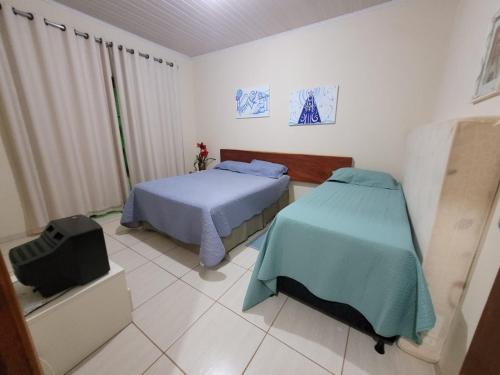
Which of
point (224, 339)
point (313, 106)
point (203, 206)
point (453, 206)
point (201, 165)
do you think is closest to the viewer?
point (453, 206)

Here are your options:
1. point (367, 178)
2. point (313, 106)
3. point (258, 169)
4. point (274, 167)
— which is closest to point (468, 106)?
point (367, 178)

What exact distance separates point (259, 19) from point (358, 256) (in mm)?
2740

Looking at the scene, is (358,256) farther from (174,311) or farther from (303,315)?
(174,311)

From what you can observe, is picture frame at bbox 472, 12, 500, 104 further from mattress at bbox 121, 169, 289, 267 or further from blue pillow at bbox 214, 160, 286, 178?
blue pillow at bbox 214, 160, 286, 178

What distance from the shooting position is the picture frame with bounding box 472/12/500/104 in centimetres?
98

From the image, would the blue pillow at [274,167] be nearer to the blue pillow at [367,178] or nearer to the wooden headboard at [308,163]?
the wooden headboard at [308,163]

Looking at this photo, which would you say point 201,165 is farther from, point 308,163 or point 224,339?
point 224,339

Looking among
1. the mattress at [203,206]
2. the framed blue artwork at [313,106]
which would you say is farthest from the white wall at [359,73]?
the mattress at [203,206]

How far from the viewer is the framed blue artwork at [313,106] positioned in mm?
2557

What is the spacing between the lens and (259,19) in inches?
95.3

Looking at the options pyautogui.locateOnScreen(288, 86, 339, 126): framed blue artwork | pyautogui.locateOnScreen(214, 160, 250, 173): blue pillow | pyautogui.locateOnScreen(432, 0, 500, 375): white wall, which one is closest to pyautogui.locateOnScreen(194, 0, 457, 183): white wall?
pyautogui.locateOnScreen(288, 86, 339, 126): framed blue artwork

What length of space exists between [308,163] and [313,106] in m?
0.74

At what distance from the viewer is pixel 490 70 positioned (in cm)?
105

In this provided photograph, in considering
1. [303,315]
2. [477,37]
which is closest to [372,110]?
[477,37]
